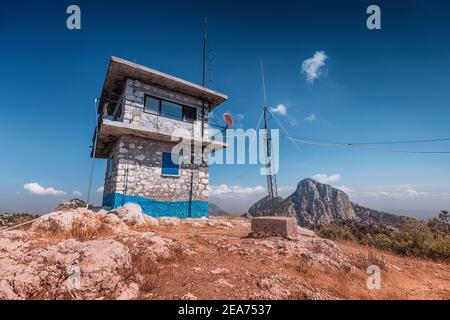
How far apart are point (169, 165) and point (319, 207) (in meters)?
30.5

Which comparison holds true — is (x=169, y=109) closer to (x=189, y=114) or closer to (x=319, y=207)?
(x=189, y=114)

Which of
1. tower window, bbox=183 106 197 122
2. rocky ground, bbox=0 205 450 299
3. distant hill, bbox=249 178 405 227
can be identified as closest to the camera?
rocky ground, bbox=0 205 450 299

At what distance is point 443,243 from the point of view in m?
8.20

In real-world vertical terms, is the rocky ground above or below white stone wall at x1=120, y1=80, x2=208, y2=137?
below

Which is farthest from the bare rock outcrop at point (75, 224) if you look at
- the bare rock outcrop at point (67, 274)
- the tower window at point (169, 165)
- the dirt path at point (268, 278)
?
the tower window at point (169, 165)

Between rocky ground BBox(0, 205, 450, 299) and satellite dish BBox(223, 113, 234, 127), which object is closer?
rocky ground BBox(0, 205, 450, 299)

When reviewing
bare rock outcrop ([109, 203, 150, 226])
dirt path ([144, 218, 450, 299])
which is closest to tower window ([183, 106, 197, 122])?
bare rock outcrop ([109, 203, 150, 226])

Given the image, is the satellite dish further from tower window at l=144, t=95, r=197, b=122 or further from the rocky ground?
the rocky ground

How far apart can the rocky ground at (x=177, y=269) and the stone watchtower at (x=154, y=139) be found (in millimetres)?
4986

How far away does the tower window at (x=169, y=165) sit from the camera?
12.9m

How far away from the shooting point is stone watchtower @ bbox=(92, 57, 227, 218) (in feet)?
37.9

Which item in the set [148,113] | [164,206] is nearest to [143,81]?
[148,113]

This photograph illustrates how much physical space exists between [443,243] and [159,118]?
45.3ft

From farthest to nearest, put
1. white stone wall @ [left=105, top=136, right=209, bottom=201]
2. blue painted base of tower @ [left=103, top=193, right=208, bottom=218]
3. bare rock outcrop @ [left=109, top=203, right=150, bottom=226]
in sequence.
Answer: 1. white stone wall @ [left=105, top=136, right=209, bottom=201]
2. blue painted base of tower @ [left=103, top=193, right=208, bottom=218]
3. bare rock outcrop @ [left=109, top=203, right=150, bottom=226]
